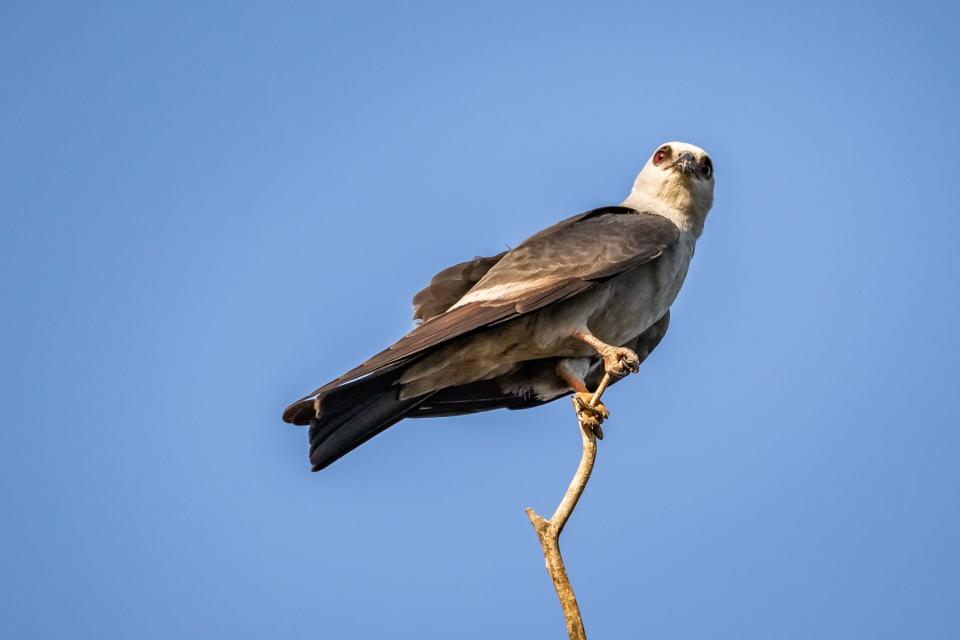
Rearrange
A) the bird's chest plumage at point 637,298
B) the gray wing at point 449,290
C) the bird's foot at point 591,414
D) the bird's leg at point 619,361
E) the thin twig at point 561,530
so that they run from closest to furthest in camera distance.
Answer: the thin twig at point 561,530, the bird's foot at point 591,414, the bird's leg at point 619,361, the bird's chest plumage at point 637,298, the gray wing at point 449,290

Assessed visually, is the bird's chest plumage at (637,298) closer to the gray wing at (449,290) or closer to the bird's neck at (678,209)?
the bird's neck at (678,209)

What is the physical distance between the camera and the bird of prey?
6402 millimetres

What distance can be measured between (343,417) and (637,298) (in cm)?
200

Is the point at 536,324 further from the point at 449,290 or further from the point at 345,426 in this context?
the point at 345,426

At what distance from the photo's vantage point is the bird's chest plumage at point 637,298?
22.6 ft

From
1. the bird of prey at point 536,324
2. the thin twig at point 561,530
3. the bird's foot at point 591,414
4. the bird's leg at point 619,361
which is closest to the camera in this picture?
the thin twig at point 561,530

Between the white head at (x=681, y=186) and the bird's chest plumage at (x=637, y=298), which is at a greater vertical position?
the white head at (x=681, y=186)

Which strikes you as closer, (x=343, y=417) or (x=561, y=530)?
(x=561, y=530)

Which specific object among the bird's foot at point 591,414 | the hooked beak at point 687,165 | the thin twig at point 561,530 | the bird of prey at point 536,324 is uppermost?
the hooked beak at point 687,165

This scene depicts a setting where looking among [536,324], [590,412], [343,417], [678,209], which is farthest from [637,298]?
[343,417]

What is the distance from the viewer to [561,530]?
209 inches

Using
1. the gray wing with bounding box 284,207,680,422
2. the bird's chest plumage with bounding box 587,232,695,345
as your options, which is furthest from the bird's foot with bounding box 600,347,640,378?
the bird's chest plumage with bounding box 587,232,695,345

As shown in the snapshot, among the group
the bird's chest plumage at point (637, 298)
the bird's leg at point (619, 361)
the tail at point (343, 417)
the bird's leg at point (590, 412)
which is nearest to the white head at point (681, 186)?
the bird's chest plumage at point (637, 298)

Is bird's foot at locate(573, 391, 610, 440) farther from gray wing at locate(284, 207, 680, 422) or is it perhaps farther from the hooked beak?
the hooked beak
